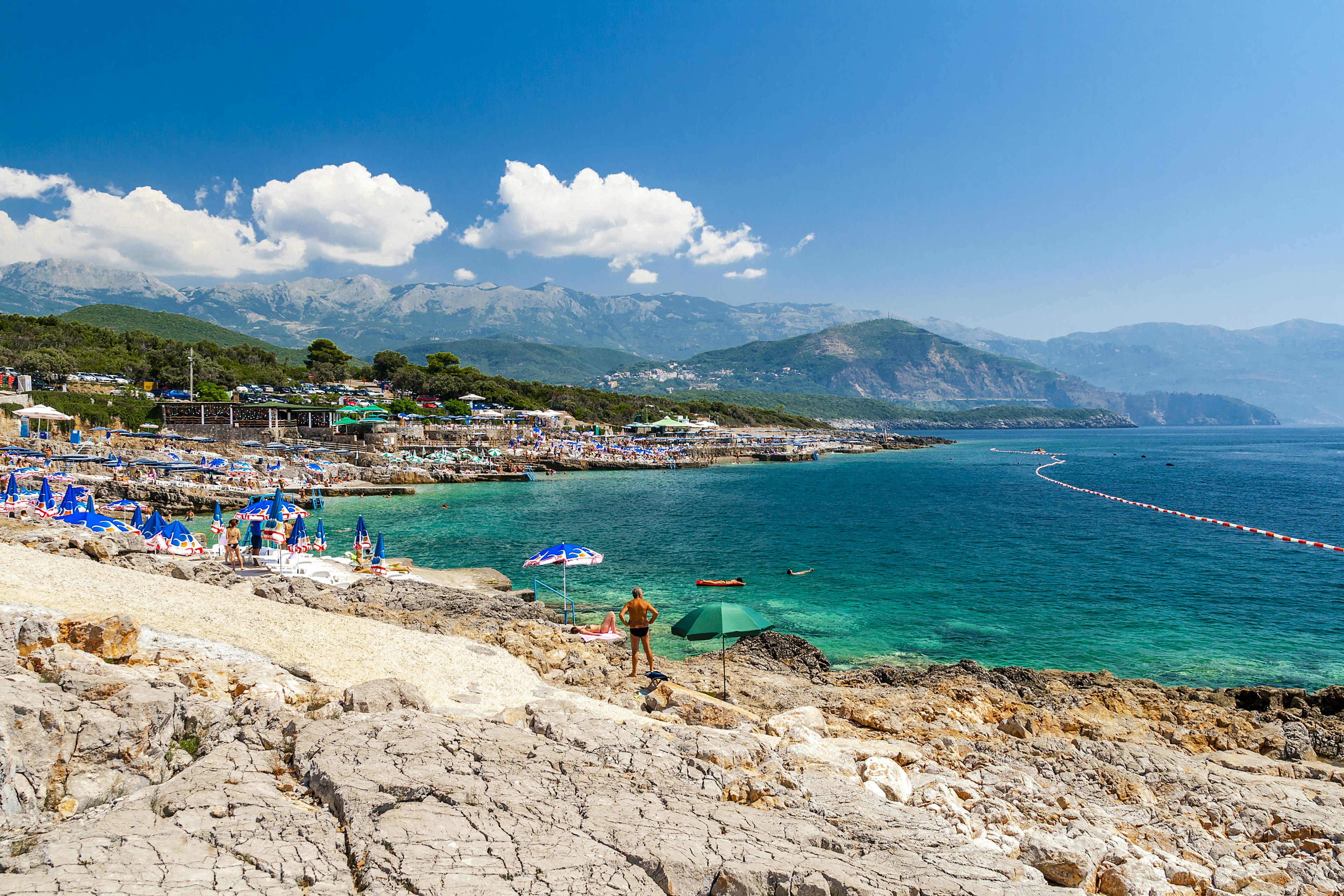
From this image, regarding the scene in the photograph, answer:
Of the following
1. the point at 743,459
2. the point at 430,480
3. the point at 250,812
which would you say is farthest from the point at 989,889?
the point at 743,459

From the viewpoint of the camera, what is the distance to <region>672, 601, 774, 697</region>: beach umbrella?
9.99 metres

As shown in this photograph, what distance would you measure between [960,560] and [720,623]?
19.2 metres

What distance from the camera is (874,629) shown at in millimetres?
17172

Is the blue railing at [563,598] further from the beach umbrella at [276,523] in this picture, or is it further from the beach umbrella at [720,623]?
the beach umbrella at [276,523]

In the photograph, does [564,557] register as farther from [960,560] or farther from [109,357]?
[109,357]

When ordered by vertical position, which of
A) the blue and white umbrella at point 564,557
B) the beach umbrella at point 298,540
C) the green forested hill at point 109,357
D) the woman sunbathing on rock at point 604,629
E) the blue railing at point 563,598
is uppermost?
the green forested hill at point 109,357

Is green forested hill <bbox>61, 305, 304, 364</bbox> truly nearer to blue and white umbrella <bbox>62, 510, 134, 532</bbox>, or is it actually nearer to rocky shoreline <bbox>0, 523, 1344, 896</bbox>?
blue and white umbrella <bbox>62, 510, 134, 532</bbox>

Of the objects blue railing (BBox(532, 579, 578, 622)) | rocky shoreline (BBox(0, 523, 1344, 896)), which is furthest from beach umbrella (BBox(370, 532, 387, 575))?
rocky shoreline (BBox(0, 523, 1344, 896))

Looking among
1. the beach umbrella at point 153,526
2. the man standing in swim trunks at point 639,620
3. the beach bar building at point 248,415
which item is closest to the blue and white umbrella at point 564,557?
the man standing in swim trunks at point 639,620

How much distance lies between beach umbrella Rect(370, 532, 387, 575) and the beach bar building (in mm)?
47355

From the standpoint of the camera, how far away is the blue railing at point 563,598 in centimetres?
1698

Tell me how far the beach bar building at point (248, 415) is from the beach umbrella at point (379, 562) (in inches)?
1864

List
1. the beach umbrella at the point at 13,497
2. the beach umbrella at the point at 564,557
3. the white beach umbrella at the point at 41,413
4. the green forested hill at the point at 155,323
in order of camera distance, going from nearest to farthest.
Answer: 1. the beach umbrella at the point at 564,557
2. the beach umbrella at the point at 13,497
3. the white beach umbrella at the point at 41,413
4. the green forested hill at the point at 155,323

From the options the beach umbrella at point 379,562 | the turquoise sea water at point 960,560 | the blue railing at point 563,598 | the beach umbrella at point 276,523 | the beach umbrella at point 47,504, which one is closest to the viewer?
the turquoise sea water at point 960,560
